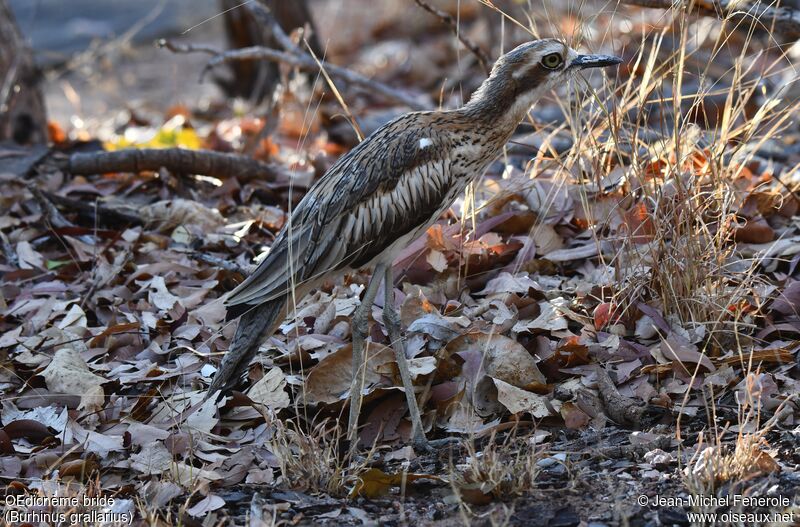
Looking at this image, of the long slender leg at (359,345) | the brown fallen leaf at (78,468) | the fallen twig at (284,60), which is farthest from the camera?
the fallen twig at (284,60)

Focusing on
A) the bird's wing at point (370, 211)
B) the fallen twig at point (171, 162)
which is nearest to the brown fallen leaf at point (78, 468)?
the bird's wing at point (370, 211)

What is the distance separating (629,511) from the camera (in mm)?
3191

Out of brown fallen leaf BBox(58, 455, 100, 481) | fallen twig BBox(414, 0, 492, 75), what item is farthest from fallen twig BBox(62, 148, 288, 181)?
brown fallen leaf BBox(58, 455, 100, 481)

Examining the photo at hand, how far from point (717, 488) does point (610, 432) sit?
634 millimetres

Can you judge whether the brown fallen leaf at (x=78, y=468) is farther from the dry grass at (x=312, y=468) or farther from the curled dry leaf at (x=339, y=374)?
the curled dry leaf at (x=339, y=374)

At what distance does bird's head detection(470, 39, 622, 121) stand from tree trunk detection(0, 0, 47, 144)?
372 cm

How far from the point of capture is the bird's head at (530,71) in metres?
4.18

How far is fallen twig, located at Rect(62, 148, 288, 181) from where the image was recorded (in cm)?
591

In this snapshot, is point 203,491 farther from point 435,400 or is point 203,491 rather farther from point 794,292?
point 794,292

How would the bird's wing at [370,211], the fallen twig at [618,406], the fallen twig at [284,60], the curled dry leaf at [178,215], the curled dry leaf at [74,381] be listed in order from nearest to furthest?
1. the fallen twig at [618,406]
2. the bird's wing at [370,211]
3. the curled dry leaf at [74,381]
4. the curled dry leaf at [178,215]
5. the fallen twig at [284,60]

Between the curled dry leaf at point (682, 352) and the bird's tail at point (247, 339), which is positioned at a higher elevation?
the bird's tail at point (247, 339)

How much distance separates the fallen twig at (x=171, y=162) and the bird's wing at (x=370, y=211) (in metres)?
2.01

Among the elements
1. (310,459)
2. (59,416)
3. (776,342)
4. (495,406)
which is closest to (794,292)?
(776,342)

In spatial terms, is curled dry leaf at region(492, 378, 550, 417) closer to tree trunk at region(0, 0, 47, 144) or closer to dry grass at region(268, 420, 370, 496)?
dry grass at region(268, 420, 370, 496)
